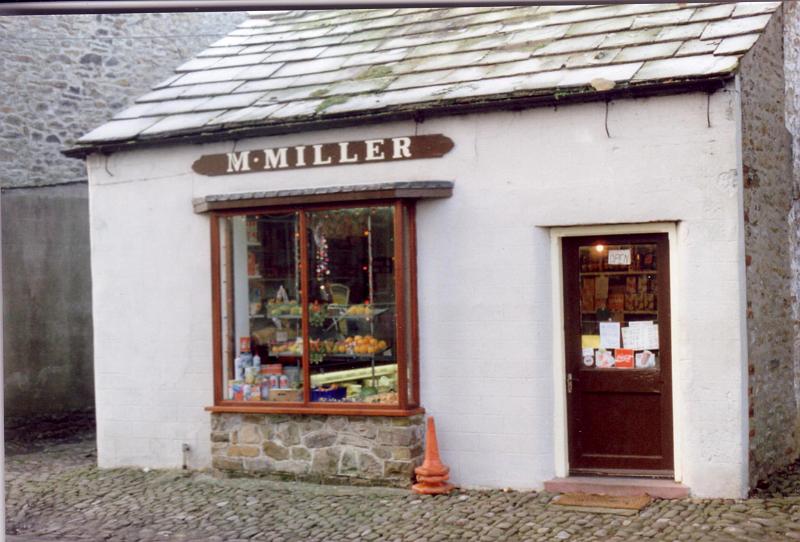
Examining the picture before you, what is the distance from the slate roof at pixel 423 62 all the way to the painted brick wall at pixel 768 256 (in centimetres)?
66

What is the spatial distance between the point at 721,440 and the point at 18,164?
11368 millimetres

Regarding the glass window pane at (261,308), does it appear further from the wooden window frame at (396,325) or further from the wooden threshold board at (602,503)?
the wooden threshold board at (602,503)

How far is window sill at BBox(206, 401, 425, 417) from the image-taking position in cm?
951

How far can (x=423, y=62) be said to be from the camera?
10.5 meters

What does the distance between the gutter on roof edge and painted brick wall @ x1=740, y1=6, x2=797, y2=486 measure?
2.34 feet

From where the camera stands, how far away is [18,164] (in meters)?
15.2

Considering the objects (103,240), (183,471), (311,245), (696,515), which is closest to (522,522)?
(696,515)

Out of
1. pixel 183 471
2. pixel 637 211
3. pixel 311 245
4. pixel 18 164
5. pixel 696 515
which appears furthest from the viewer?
pixel 18 164

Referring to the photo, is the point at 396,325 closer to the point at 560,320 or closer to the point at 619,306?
the point at 560,320

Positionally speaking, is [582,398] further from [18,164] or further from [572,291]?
[18,164]

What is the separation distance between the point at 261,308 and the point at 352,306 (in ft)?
3.71

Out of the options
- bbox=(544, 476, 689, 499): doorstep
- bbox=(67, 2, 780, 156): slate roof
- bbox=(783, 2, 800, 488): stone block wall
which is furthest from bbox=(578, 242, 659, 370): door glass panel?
bbox=(783, 2, 800, 488): stone block wall

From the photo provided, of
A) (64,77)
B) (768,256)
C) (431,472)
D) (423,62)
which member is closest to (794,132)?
(768,256)

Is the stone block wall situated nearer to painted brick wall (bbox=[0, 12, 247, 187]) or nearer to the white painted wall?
the white painted wall
